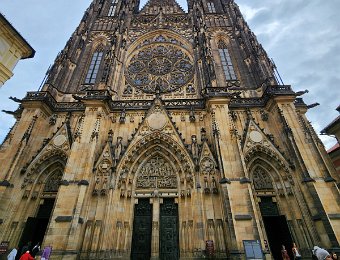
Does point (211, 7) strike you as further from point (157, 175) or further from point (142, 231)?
point (142, 231)

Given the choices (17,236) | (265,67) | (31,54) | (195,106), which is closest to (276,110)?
(265,67)

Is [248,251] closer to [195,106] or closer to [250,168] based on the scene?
[250,168]

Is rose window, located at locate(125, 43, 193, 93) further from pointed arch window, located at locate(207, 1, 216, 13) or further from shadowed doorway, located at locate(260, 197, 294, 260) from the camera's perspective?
shadowed doorway, located at locate(260, 197, 294, 260)

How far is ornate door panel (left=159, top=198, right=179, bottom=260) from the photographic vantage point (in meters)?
10.2

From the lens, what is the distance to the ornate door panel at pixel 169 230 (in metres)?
10.2

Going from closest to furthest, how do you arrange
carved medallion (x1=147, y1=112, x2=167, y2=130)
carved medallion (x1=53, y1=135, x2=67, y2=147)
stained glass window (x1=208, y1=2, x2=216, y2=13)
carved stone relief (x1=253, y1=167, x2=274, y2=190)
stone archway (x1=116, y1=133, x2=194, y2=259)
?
stone archway (x1=116, y1=133, x2=194, y2=259), carved stone relief (x1=253, y1=167, x2=274, y2=190), carved medallion (x1=53, y1=135, x2=67, y2=147), carved medallion (x1=147, y1=112, x2=167, y2=130), stained glass window (x1=208, y1=2, x2=216, y2=13)

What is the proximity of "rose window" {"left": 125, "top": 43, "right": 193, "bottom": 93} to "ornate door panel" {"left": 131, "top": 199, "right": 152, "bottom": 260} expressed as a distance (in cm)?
824

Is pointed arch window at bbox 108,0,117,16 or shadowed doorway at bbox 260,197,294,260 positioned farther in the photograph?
pointed arch window at bbox 108,0,117,16

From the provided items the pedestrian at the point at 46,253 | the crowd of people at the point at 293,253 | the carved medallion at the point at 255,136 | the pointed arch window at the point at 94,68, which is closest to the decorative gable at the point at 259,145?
the carved medallion at the point at 255,136

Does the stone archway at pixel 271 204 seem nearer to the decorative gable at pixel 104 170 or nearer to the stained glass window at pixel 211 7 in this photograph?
the decorative gable at pixel 104 170

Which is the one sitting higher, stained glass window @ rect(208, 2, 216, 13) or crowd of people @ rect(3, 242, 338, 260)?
stained glass window @ rect(208, 2, 216, 13)

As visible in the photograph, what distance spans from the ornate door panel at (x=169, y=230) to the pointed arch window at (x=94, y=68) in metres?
11.3

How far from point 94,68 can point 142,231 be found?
13.5 meters

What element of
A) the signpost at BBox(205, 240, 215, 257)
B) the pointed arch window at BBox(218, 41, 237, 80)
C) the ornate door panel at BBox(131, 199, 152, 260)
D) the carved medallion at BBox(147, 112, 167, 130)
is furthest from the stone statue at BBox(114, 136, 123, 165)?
the pointed arch window at BBox(218, 41, 237, 80)
